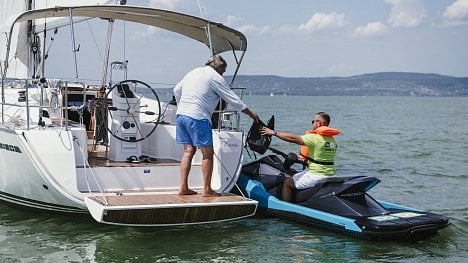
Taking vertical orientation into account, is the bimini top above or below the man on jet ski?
above

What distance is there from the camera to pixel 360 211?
855cm

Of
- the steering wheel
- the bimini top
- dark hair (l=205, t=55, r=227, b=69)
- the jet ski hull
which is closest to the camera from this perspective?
the jet ski hull

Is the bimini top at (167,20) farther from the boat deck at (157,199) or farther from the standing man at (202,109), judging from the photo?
the boat deck at (157,199)

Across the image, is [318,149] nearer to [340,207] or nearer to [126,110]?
[340,207]

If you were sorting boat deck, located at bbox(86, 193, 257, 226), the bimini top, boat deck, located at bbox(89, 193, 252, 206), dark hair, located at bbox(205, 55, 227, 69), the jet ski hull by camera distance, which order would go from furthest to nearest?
the bimini top
dark hair, located at bbox(205, 55, 227, 69)
the jet ski hull
boat deck, located at bbox(89, 193, 252, 206)
boat deck, located at bbox(86, 193, 257, 226)

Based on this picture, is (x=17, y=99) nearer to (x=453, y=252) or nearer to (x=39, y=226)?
(x=39, y=226)

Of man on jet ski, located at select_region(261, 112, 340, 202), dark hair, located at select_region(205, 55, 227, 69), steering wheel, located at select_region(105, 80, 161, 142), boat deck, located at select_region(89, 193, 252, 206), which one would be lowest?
boat deck, located at select_region(89, 193, 252, 206)

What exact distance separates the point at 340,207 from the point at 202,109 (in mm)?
2200

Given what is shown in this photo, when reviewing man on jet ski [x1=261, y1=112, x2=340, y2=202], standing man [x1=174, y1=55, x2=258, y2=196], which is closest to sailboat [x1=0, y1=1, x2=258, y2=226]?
standing man [x1=174, y1=55, x2=258, y2=196]

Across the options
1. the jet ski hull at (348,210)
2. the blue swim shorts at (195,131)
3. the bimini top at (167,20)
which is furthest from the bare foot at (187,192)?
the bimini top at (167,20)

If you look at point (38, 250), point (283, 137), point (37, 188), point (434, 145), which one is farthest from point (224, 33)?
point (434, 145)

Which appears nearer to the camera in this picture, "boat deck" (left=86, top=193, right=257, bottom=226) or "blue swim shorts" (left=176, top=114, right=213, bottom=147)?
"boat deck" (left=86, top=193, right=257, bottom=226)

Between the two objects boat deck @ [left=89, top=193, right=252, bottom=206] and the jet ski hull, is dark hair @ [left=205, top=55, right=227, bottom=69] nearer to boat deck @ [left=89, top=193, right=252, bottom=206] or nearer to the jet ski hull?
boat deck @ [left=89, top=193, right=252, bottom=206]

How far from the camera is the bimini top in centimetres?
879
